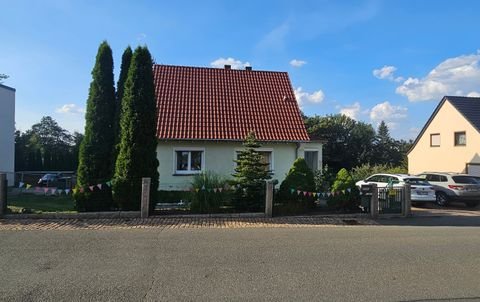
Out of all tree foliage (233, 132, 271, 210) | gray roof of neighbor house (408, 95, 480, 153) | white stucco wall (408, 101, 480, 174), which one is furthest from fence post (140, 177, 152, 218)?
gray roof of neighbor house (408, 95, 480, 153)

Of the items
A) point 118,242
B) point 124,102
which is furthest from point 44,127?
point 118,242

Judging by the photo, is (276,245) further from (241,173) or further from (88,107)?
(88,107)

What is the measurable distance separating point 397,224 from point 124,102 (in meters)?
9.56

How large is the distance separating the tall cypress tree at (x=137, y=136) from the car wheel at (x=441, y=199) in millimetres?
13735

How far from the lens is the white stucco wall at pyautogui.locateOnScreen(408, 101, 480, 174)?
27281 mm

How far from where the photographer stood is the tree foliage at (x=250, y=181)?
564 inches

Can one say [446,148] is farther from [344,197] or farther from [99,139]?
[99,139]

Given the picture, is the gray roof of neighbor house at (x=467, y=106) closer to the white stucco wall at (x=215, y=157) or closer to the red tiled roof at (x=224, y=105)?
the red tiled roof at (x=224, y=105)

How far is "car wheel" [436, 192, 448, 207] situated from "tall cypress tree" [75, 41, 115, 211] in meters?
15.0

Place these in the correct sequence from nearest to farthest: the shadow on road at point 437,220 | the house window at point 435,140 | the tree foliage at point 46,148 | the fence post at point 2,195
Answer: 1. the fence post at point 2,195
2. the shadow on road at point 437,220
3. the house window at point 435,140
4. the tree foliage at point 46,148

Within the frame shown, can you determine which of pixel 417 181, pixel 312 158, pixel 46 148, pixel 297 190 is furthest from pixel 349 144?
pixel 46 148

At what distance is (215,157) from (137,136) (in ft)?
22.9

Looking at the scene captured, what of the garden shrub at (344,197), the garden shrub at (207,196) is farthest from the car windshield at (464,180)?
the garden shrub at (207,196)

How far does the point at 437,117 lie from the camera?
31.0 m
